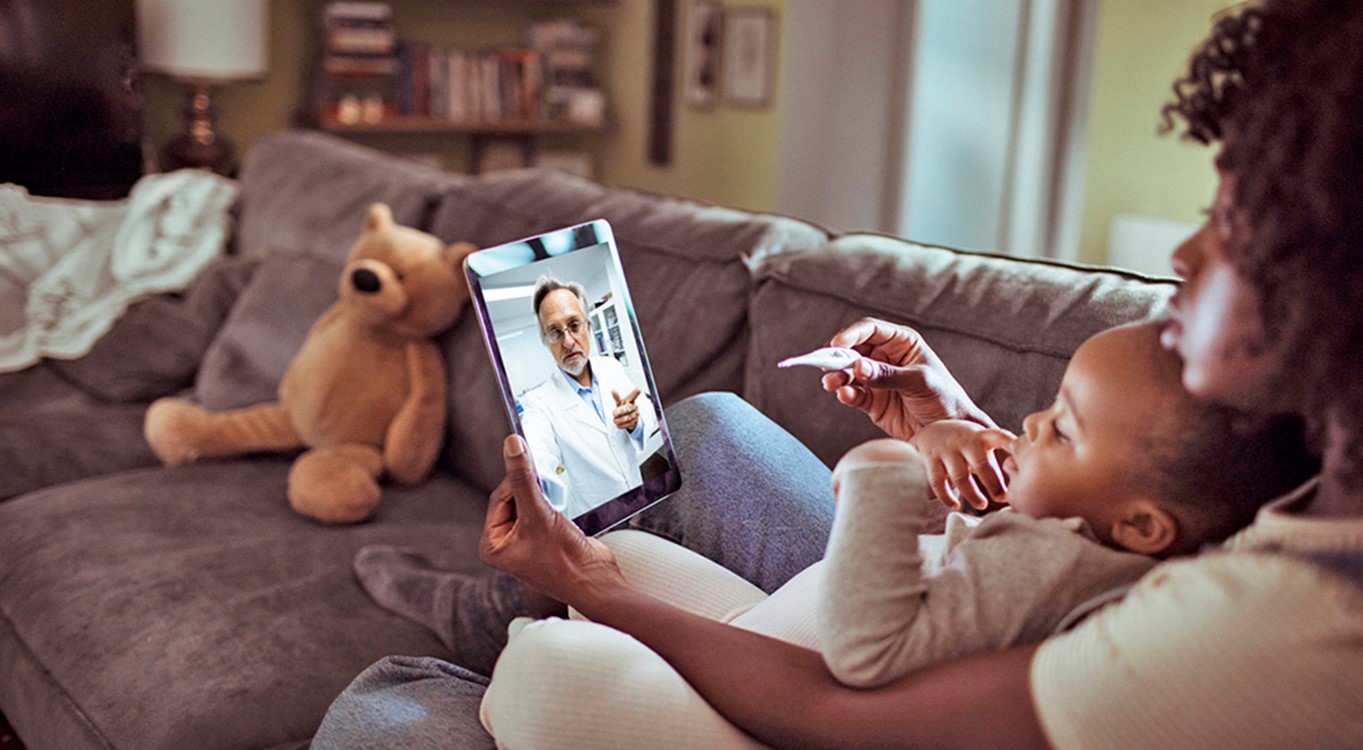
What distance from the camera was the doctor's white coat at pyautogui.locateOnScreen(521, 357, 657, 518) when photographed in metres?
1.12

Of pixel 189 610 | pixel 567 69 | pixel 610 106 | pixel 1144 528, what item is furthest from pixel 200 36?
pixel 1144 528

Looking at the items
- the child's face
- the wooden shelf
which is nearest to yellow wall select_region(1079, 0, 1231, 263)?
the wooden shelf

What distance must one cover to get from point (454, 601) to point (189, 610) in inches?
12.5

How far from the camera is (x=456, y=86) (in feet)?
13.9

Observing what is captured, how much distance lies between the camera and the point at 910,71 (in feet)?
12.0

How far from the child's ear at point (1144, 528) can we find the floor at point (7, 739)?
160 centimetres

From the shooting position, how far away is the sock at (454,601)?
1.42 metres

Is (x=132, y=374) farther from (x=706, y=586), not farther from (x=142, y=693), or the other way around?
(x=706, y=586)

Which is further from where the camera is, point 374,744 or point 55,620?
point 55,620

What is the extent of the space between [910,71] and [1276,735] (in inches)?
125

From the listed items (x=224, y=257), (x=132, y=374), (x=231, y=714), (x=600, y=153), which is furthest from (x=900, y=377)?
(x=600, y=153)

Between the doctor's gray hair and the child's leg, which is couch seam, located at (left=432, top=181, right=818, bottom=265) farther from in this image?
the child's leg

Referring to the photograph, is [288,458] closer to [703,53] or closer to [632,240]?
[632,240]

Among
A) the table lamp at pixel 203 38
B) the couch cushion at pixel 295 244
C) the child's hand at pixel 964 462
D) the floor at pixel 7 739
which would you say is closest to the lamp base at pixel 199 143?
the table lamp at pixel 203 38
